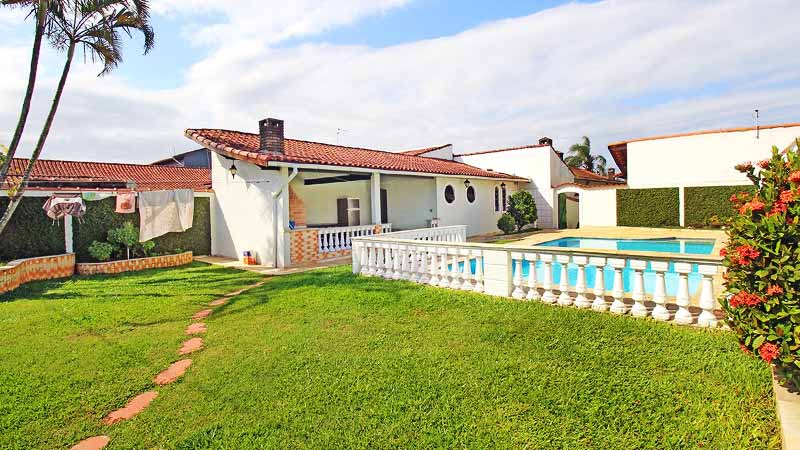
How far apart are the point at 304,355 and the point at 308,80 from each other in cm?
1489

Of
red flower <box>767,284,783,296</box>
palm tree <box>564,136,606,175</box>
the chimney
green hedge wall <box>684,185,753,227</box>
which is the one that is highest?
palm tree <box>564,136,606,175</box>

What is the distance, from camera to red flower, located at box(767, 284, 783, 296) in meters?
2.85

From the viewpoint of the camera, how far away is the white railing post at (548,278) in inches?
250

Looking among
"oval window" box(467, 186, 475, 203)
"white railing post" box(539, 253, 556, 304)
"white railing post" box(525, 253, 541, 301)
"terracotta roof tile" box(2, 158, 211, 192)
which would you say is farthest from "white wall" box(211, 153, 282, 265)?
"oval window" box(467, 186, 475, 203)

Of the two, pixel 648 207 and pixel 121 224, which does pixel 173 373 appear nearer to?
pixel 121 224

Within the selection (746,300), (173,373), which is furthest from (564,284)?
(173,373)

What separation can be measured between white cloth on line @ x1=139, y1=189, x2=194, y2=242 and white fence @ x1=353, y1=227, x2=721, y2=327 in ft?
27.7

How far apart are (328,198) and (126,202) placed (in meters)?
8.61

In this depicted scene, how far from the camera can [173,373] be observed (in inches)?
187

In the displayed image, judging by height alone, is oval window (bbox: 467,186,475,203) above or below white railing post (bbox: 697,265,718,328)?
above

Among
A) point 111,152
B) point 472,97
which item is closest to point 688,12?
point 472,97

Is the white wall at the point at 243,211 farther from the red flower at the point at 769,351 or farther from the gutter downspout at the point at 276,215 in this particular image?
the red flower at the point at 769,351

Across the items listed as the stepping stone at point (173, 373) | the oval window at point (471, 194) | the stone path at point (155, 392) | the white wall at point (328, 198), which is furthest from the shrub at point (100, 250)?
the oval window at point (471, 194)

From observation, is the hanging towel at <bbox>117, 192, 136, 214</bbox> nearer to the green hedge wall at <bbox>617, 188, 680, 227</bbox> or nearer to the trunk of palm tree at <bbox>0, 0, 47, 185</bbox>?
the trunk of palm tree at <bbox>0, 0, 47, 185</bbox>
